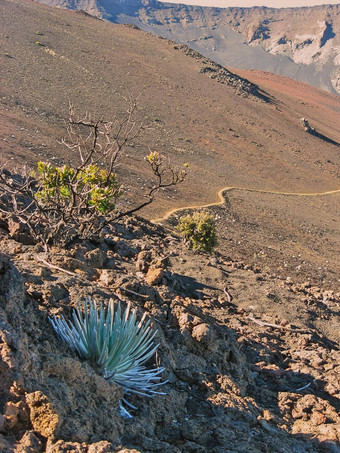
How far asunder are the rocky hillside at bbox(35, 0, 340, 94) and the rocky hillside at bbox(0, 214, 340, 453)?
102749mm

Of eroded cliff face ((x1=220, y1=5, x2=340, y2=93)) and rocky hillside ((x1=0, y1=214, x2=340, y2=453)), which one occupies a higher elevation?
eroded cliff face ((x1=220, y1=5, x2=340, y2=93))

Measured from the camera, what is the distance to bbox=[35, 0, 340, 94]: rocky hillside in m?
108

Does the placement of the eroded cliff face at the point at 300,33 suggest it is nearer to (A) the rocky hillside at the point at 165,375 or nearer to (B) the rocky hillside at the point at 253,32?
(B) the rocky hillside at the point at 253,32

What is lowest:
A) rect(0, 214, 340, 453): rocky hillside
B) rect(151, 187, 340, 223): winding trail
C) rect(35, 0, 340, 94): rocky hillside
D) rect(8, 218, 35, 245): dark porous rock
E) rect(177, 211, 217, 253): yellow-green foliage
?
rect(151, 187, 340, 223): winding trail

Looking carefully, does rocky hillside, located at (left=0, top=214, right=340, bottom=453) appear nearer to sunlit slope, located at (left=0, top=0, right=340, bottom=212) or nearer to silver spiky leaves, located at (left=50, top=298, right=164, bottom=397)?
silver spiky leaves, located at (left=50, top=298, right=164, bottom=397)

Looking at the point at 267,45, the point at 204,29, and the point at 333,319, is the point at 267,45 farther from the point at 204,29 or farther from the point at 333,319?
the point at 333,319

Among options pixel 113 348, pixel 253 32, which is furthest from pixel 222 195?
pixel 253 32

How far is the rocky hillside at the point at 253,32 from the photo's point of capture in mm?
108325

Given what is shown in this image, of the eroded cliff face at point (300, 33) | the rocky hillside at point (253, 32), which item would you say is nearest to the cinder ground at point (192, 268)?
the rocky hillside at point (253, 32)

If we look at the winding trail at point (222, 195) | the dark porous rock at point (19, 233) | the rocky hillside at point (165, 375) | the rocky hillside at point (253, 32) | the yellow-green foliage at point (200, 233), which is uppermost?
the rocky hillside at point (253, 32)

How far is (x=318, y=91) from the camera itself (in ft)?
230

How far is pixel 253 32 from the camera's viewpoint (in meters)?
125

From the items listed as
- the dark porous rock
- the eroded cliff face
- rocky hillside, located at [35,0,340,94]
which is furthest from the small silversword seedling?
the eroded cliff face

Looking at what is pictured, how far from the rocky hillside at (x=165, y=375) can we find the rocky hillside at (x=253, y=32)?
337ft
